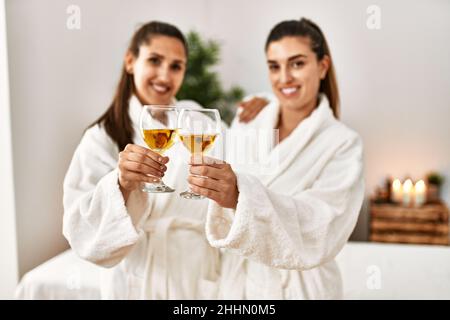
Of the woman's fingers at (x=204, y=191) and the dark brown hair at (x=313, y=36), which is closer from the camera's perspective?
the woman's fingers at (x=204, y=191)

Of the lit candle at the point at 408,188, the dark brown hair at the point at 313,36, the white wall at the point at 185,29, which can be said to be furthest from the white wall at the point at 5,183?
the lit candle at the point at 408,188

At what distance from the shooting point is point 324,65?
35.8 inches

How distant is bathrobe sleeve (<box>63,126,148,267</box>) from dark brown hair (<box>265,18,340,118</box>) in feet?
1.22

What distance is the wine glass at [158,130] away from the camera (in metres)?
0.67

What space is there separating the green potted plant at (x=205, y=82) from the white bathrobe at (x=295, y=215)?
0.46 meters

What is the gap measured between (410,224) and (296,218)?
611 mm

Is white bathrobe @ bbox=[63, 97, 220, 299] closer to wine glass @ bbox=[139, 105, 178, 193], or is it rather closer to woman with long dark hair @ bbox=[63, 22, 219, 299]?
woman with long dark hair @ bbox=[63, 22, 219, 299]

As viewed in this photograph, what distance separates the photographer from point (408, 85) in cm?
93

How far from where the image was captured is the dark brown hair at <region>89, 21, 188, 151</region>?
88 centimetres

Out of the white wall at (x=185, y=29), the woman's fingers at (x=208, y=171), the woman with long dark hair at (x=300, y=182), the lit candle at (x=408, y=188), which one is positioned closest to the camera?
the woman's fingers at (x=208, y=171)

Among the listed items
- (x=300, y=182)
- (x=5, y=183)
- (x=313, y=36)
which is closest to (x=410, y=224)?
(x=300, y=182)

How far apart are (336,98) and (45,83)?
551mm

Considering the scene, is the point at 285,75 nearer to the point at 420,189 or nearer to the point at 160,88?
the point at 160,88

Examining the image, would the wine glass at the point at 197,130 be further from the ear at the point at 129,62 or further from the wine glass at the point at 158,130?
the ear at the point at 129,62
